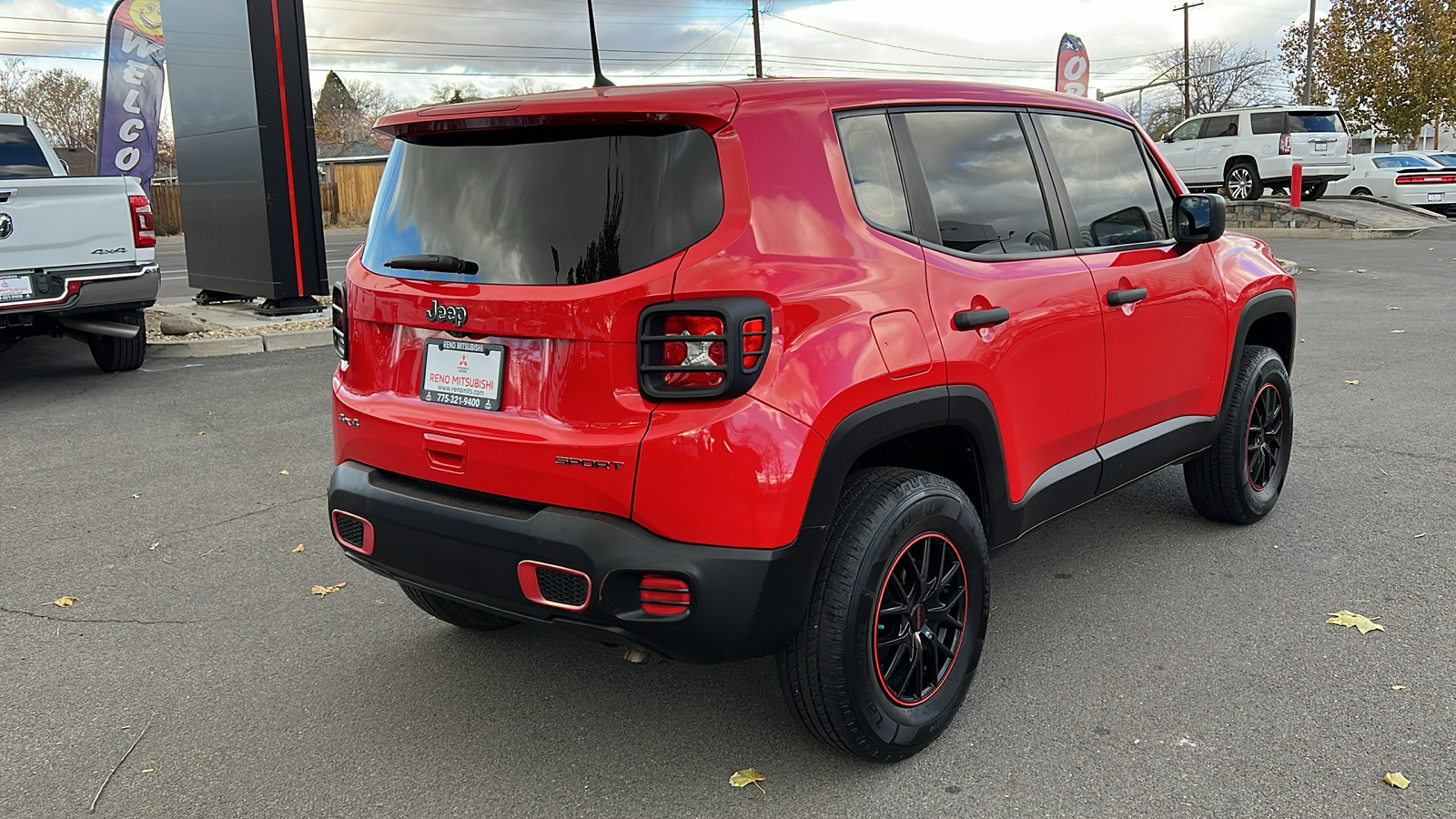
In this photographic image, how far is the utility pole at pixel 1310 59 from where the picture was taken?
39.6 metres

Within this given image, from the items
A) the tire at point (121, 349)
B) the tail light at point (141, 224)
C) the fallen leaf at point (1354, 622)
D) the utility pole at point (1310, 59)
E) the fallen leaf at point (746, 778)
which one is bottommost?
the fallen leaf at point (746, 778)

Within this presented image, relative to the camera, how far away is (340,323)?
3.28 m

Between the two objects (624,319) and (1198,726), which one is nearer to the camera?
(624,319)

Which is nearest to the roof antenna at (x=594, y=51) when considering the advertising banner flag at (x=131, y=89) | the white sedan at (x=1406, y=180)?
the advertising banner flag at (x=131, y=89)

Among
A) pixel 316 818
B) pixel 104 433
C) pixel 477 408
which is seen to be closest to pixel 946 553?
pixel 477 408

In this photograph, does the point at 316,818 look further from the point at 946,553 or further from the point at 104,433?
the point at 104,433

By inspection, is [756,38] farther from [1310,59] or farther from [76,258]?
[76,258]

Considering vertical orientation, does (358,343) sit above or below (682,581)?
above

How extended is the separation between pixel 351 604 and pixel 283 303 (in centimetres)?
863

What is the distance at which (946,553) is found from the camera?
3018mm

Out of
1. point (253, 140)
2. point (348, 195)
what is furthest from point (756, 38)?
point (253, 140)

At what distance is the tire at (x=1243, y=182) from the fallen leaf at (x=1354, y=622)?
2297 centimetres

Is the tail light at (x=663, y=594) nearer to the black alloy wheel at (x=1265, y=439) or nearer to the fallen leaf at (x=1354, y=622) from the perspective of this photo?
the fallen leaf at (x=1354, y=622)

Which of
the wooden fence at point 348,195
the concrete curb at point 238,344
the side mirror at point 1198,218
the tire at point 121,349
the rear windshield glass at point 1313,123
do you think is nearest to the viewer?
the side mirror at point 1198,218
